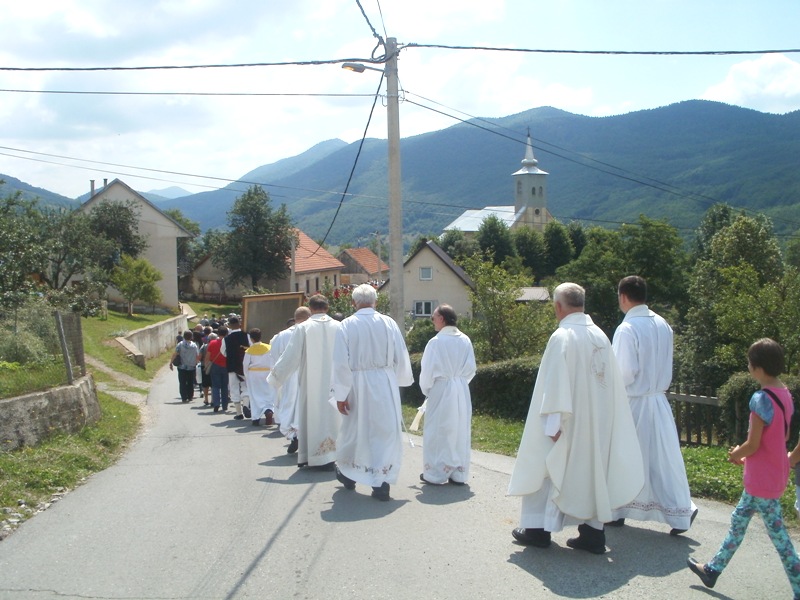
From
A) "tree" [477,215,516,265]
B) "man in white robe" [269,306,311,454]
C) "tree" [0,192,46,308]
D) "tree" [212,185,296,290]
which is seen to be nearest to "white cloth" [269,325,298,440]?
"man in white robe" [269,306,311,454]

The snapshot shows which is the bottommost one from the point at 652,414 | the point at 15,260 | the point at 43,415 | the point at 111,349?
the point at 111,349

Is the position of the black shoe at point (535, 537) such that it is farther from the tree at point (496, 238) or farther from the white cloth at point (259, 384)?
the tree at point (496, 238)

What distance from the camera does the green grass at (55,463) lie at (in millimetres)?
8273

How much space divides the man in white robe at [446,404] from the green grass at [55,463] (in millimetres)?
3963

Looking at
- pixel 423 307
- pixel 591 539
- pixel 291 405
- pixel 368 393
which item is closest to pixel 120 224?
pixel 423 307

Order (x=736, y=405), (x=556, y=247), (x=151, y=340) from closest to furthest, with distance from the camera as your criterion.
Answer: (x=736, y=405)
(x=151, y=340)
(x=556, y=247)

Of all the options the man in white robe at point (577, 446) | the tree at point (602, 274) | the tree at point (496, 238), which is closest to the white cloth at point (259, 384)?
the man in white robe at point (577, 446)

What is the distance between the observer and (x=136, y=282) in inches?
1900

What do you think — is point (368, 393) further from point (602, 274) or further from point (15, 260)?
point (602, 274)

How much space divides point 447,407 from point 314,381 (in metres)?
1.80

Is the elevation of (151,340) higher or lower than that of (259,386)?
lower

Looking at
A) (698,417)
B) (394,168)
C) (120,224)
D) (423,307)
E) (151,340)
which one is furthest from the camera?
(423,307)

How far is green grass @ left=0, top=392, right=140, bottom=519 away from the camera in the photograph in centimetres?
827

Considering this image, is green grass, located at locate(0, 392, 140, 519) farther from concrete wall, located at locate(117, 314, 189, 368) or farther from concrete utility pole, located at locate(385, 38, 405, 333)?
concrete wall, located at locate(117, 314, 189, 368)
